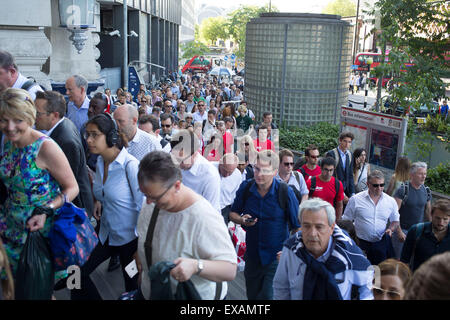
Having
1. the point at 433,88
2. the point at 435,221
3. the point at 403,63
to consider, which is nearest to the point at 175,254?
the point at 435,221

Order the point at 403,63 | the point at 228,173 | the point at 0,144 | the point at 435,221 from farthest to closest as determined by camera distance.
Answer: the point at 403,63 → the point at 228,173 → the point at 435,221 → the point at 0,144

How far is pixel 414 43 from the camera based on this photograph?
13.0 m

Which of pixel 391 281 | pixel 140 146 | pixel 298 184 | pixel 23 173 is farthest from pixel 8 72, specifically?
pixel 391 281

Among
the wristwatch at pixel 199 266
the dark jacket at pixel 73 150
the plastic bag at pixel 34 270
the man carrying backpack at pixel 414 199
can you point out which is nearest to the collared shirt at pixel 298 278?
the wristwatch at pixel 199 266

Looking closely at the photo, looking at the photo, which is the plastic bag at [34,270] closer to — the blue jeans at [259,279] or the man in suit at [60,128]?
the man in suit at [60,128]

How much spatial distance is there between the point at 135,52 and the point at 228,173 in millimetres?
20291

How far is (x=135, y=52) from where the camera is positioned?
24.7m

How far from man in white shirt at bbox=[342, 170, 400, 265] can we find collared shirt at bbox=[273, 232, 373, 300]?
93.3 inches

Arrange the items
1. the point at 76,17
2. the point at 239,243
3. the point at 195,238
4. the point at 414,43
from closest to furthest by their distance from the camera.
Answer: the point at 195,238 → the point at 239,243 → the point at 76,17 → the point at 414,43

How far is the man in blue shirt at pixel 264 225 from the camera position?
14.0 ft

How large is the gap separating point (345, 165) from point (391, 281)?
4082mm

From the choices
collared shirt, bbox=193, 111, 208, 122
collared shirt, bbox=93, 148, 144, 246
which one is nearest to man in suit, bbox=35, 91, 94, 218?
collared shirt, bbox=93, 148, 144, 246

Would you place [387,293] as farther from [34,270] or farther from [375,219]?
[375,219]

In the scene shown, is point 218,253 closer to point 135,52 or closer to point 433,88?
point 433,88
